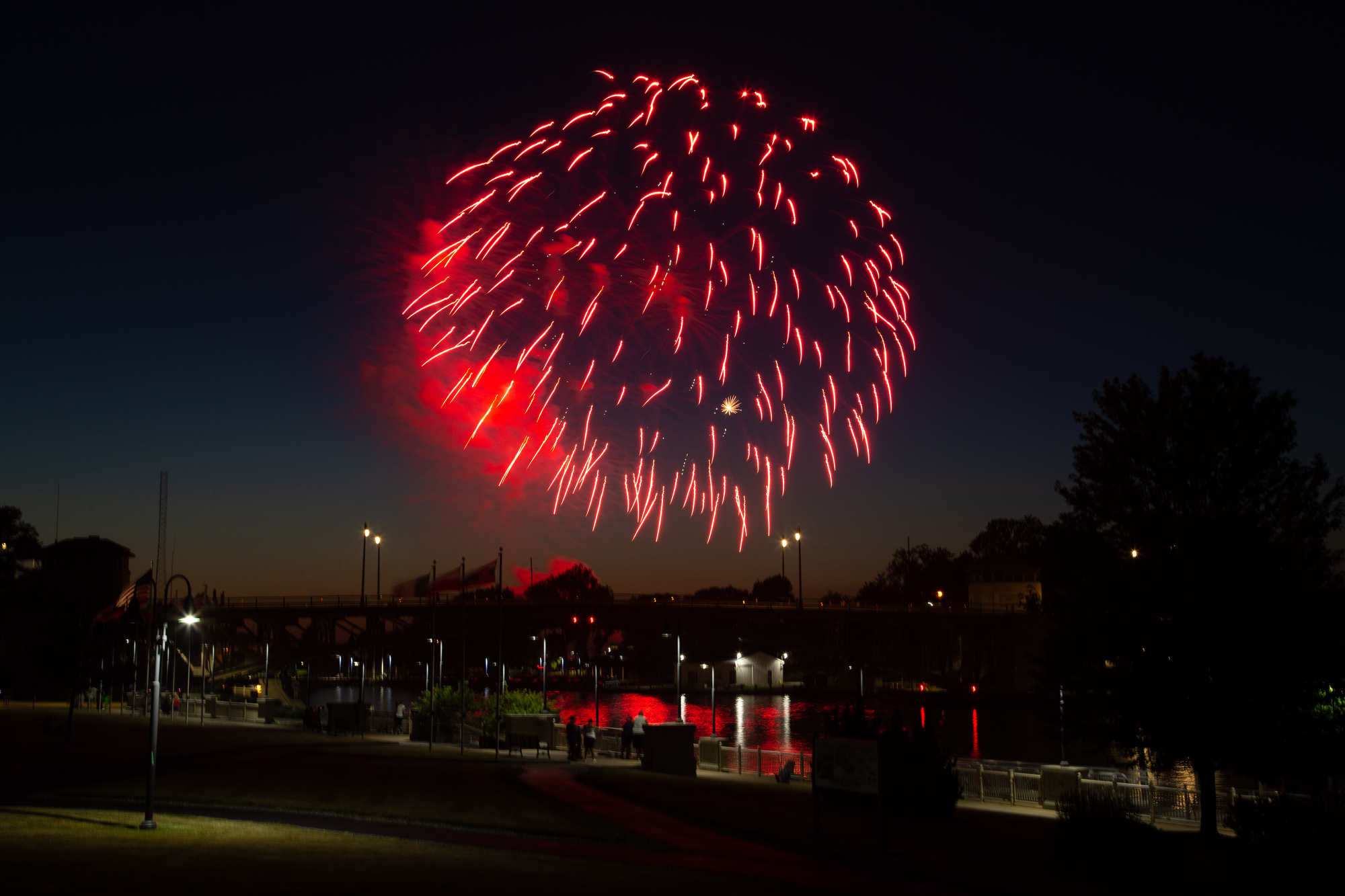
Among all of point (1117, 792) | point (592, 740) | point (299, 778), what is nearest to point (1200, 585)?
point (1117, 792)

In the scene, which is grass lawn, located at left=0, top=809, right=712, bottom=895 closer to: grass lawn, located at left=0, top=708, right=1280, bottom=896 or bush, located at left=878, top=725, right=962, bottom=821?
grass lawn, located at left=0, top=708, right=1280, bottom=896

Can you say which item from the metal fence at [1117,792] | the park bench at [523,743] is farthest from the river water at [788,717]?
the metal fence at [1117,792]

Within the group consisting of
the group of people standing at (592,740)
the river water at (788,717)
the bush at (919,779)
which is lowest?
the river water at (788,717)

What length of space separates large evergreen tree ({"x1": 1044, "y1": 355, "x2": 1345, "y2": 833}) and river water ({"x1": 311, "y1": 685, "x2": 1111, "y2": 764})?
77.4 feet

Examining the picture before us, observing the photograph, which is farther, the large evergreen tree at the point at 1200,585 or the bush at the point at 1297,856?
the large evergreen tree at the point at 1200,585

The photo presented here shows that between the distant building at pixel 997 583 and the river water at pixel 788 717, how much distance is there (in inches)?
938

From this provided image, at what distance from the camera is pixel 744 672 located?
525 feet

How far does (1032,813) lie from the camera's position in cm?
2434

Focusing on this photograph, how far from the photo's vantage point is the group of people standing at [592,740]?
106 feet

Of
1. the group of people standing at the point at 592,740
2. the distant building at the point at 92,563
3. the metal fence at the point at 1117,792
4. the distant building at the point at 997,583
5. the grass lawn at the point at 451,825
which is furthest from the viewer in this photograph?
the distant building at the point at 997,583

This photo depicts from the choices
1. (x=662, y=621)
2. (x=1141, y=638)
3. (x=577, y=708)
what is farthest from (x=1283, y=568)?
(x=577, y=708)

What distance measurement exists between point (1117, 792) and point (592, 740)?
1623cm

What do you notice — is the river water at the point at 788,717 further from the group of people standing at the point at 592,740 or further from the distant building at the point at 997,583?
the distant building at the point at 997,583

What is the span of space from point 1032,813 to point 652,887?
14.5 metres
